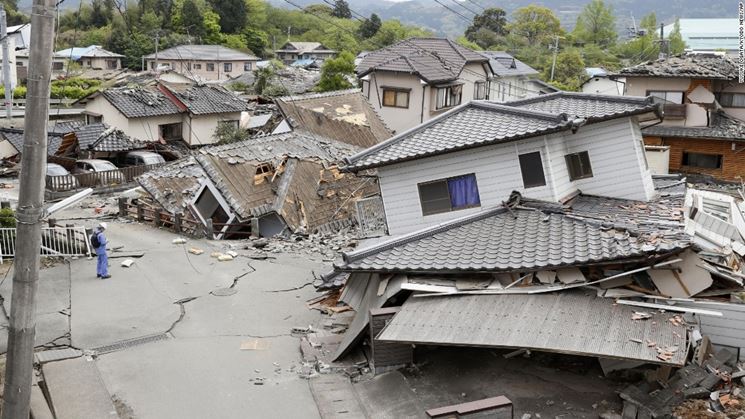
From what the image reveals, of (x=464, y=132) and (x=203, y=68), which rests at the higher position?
(x=203, y=68)

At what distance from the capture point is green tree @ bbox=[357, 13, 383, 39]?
94569 millimetres

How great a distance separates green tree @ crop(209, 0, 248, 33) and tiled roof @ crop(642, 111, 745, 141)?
2647 inches

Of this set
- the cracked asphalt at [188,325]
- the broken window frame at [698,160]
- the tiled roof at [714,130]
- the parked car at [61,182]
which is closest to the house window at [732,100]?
the tiled roof at [714,130]

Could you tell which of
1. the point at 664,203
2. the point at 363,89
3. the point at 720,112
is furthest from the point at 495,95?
the point at 664,203

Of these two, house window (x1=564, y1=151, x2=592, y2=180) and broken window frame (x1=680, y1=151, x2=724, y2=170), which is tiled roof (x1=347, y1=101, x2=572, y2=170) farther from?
broken window frame (x1=680, y1=151, x2=724, y2=170)

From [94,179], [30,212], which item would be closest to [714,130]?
[94,179]

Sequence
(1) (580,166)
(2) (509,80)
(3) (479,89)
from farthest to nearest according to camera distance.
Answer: (2) (509,80), (3) (479,89), (1) (580,166)

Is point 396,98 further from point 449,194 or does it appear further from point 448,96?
point 449,194

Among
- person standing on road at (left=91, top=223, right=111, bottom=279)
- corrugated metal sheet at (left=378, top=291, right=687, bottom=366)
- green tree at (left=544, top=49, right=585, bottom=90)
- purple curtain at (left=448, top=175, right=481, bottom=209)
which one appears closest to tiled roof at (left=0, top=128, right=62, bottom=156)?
person standing on road at (left=91, top=223, right=111, bottom=279)

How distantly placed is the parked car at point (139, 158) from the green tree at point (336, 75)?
16.4m

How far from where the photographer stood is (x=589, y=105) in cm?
1617

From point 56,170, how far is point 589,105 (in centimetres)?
2592

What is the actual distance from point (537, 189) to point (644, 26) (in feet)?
287

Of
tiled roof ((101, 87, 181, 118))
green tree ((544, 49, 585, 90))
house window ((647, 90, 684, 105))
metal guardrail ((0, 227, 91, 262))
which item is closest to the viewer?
metal guardrail ((0, 227, 91, 262))
